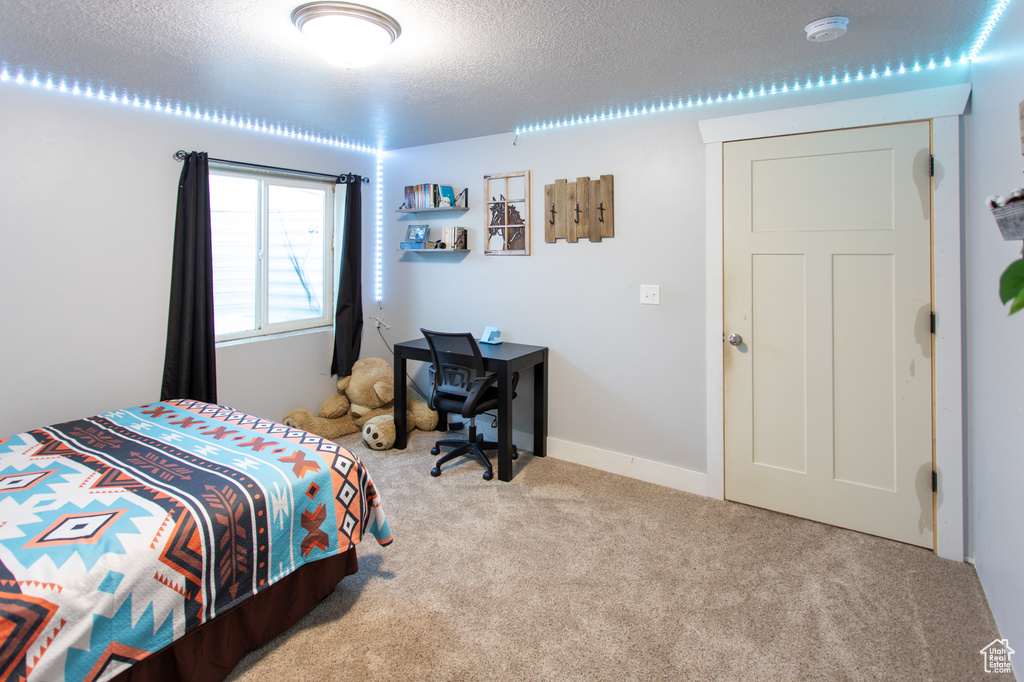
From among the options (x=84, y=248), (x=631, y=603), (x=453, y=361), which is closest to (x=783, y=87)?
(x=453, y=361)

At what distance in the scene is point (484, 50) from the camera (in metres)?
2.28

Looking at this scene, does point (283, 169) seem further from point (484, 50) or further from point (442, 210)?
point (484, 50)

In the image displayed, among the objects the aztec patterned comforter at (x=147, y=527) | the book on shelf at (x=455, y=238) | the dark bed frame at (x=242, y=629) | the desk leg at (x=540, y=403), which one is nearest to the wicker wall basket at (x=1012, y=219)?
the aztec patterned comforter at (x=147, y=527)

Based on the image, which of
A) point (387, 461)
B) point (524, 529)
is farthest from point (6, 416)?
point (524, 529)

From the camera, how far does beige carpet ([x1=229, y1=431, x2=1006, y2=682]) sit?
1.78 meters

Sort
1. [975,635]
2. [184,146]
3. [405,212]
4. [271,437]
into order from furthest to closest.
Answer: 1. [405,212]
2. [184,146]
3. [271,437]
4. [975,635]

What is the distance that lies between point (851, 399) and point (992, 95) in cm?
139

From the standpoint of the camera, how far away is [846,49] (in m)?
2.25

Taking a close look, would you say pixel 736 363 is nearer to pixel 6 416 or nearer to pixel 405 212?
pixel 405 212

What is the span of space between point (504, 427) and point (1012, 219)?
2.62 m

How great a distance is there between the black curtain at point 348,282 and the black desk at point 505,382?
2.14 ft

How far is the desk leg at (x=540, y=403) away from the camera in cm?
367

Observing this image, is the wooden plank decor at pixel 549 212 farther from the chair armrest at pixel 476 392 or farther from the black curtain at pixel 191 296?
the black curtain at pixel 191 296

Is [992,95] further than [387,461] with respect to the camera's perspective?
No
